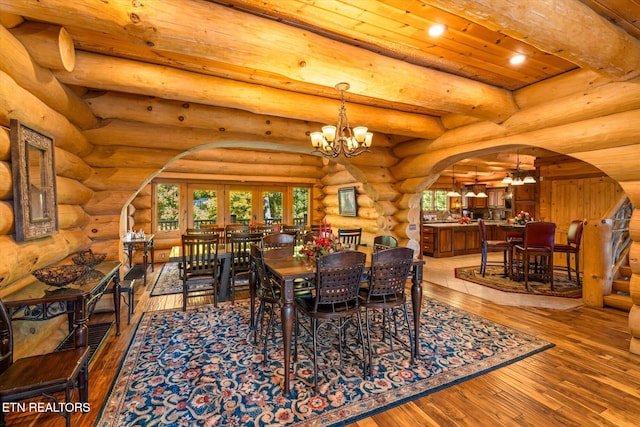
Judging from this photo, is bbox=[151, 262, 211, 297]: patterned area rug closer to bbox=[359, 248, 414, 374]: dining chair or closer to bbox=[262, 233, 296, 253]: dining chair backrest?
bbox=[262, 233, 296, 253]: dining chair backrest

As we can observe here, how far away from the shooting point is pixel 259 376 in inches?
102

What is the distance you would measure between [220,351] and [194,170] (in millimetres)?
5795

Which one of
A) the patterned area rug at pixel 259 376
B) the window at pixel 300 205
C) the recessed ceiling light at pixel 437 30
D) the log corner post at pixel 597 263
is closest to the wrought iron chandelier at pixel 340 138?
the recessed ceiling light at pixel 437 30

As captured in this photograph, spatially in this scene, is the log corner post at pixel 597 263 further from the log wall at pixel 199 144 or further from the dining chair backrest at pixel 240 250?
the dining chair backrest at pixel 240 250

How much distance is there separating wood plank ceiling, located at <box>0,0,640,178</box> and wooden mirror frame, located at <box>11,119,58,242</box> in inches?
32.6

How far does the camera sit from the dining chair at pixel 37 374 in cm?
160

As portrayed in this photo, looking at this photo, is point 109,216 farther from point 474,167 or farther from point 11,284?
point 474,167

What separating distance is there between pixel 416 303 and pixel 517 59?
272cm

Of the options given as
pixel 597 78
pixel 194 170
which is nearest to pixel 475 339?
pixel 597 78

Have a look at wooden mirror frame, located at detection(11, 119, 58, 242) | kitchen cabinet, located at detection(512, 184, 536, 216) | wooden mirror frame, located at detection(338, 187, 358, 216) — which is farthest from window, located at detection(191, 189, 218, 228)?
kitchen cabinet, located at detection(512, 184, 536, 216)

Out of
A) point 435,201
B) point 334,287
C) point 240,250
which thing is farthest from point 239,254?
point 435,201

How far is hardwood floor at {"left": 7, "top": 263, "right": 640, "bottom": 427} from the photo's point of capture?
2057mm

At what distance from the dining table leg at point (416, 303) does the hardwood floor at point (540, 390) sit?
497 millimetres

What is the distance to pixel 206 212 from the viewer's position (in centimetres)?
845
